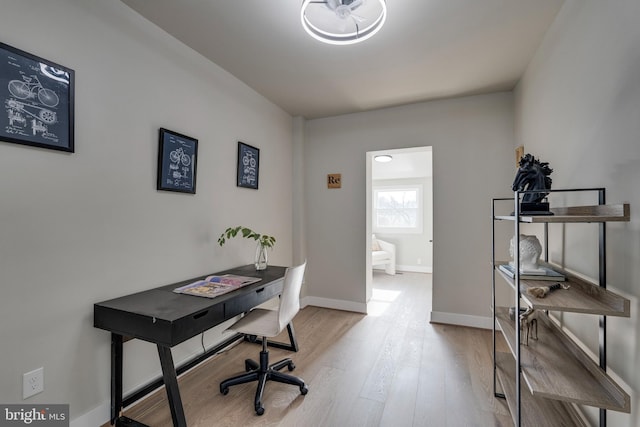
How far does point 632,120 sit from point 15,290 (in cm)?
275

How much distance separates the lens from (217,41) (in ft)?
6.81

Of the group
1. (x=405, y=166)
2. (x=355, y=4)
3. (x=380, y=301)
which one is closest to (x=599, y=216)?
(x=355, y=4)

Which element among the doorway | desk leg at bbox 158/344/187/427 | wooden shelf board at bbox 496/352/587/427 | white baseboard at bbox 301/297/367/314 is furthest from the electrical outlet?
the doorway

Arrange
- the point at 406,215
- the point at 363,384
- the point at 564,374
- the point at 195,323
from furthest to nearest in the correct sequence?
the point at 406,215 → the point at 363,384 → the point at 195,323 → the point at 564,374

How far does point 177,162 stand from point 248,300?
1.12 meters

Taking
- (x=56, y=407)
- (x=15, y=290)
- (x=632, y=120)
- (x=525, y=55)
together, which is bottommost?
(x=56, y=407)

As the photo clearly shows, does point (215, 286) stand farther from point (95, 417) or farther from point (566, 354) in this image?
point (566, 354)

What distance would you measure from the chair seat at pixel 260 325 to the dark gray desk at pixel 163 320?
13 cm

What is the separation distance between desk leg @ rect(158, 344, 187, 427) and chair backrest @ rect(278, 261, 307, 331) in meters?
0.63

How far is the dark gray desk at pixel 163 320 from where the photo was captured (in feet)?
4.54

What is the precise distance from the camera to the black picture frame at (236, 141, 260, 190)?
2682 mm

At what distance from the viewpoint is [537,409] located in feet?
5.29

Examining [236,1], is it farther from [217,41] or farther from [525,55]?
[525,55]

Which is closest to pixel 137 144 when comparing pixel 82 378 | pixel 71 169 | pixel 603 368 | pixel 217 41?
pixel 71 169
